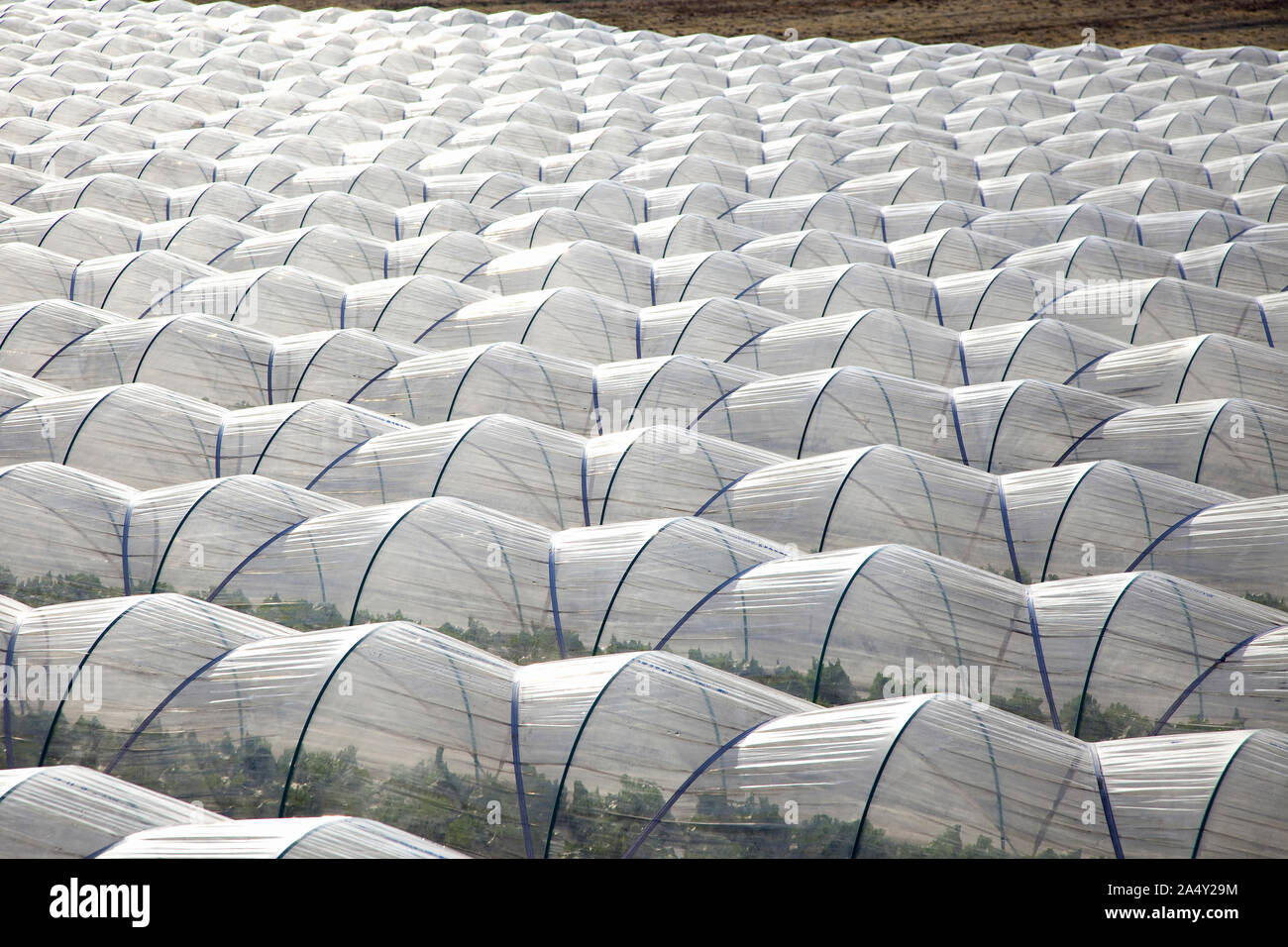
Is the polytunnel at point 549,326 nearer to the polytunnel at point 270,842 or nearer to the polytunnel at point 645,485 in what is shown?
the polytunnel at point 645,485

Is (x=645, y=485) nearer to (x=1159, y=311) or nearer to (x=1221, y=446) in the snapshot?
(x=1221, y=446)

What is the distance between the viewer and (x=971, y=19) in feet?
279

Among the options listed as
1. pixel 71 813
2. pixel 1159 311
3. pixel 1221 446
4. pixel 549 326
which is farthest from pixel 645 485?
pixel 1159 311

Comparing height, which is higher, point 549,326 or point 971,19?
point 971,19

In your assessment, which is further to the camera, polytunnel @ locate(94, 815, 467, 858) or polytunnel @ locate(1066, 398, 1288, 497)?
polytunnel @ locate(1066, 398, 1288, 497)

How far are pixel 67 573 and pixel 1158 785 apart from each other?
18.3 meters

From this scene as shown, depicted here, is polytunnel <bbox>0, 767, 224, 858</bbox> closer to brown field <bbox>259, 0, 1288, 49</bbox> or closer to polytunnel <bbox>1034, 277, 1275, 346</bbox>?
polytunnel <bbox>1034, 277, 1275, 346</bbox>

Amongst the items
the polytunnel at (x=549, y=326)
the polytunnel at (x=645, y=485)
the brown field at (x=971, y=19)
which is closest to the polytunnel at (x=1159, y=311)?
the polytunnel at (x=645, y=485)

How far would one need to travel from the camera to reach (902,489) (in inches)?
838

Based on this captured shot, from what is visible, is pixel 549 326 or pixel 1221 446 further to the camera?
pixel 549 326

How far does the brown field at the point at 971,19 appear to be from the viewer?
80.2 m

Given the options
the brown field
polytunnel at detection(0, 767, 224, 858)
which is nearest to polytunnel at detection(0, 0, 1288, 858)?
polytunnel at detection(0, 767, 224, 858)

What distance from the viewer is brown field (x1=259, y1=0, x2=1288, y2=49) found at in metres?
80.2

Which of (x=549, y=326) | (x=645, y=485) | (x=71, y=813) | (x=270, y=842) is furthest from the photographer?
(x=549, y=326)
